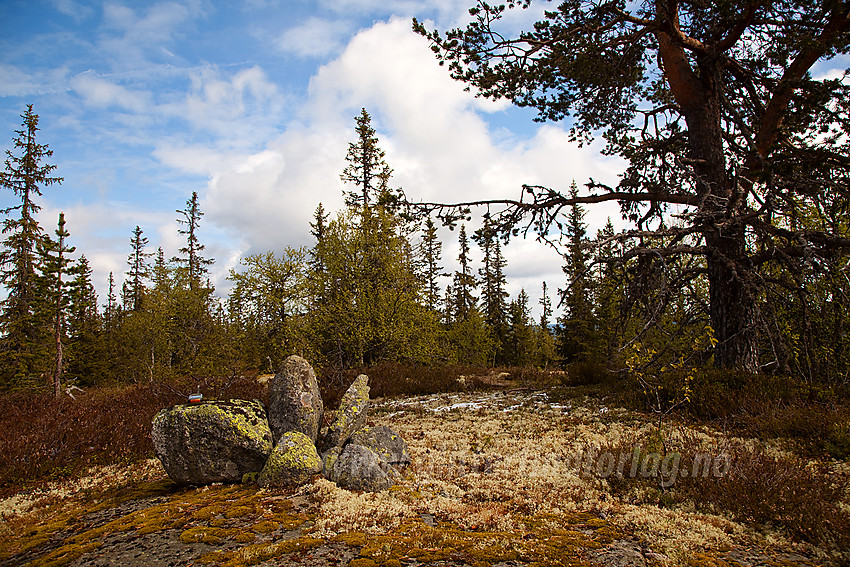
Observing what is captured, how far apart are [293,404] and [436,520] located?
3.12 metres

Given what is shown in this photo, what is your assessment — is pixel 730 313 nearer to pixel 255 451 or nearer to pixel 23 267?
pixel 255 451

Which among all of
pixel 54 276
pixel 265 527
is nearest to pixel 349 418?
pixel 265 527

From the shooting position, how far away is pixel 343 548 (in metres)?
3.85

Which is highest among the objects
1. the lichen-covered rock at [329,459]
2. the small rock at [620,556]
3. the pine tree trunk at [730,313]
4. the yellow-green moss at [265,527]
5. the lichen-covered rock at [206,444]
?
the pine tree trunk at [730,313]

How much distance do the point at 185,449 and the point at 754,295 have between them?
10.4 metres

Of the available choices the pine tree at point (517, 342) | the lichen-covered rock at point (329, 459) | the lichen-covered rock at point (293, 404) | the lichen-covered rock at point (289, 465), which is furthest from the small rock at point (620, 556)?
the pine tree at point (517, 342)

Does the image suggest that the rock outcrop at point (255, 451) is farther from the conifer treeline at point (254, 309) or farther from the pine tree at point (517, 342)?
the pine tree at point (517, 342)

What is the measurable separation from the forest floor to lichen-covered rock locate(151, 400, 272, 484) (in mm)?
275

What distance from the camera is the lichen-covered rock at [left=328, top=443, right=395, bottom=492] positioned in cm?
551

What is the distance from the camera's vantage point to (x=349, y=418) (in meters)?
6.92

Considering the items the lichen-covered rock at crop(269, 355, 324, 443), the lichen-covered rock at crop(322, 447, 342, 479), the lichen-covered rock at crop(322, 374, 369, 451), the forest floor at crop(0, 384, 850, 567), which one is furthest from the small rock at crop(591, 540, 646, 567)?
the lichen-covered rock at crop(269, 355, 324, 443)

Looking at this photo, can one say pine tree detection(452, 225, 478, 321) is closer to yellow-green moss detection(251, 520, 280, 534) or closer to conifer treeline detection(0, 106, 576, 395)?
conifer treeline detection(0, 106, 576, 395)

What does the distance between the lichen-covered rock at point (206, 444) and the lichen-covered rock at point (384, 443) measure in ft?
4.76

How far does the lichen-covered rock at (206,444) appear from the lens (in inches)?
229
